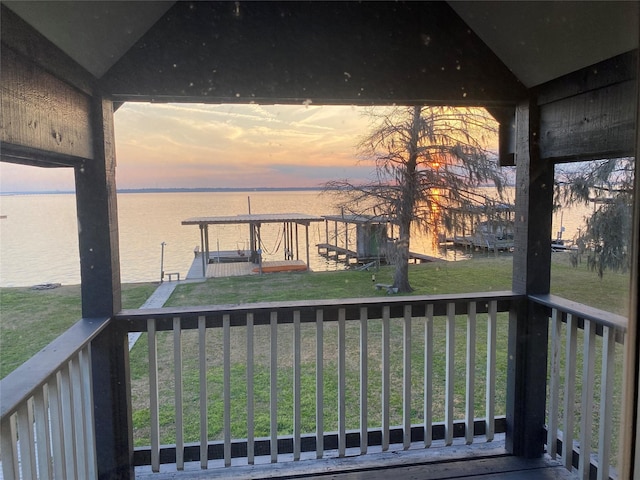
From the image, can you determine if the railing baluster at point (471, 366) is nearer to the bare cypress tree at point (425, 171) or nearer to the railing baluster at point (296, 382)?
the bare cypress tree at point (425, 171)

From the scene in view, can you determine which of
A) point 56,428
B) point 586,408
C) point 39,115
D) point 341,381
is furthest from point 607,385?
point 39,115

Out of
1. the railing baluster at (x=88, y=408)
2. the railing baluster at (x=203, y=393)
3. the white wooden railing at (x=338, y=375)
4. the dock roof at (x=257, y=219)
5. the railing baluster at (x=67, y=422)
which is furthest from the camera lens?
the dock roof at (x=257, y=219)

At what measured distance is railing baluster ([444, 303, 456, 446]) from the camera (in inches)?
79.7

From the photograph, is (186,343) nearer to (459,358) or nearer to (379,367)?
(379,367)

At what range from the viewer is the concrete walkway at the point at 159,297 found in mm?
1898

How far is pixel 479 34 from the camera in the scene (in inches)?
71.5

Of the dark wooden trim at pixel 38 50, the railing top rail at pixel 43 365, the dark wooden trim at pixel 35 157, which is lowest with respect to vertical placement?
the railing top rail at pixel 43 365

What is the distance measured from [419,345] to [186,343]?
4.17 ft

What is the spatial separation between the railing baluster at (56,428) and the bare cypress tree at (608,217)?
1415 millimetres

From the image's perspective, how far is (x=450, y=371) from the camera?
6.64 ft

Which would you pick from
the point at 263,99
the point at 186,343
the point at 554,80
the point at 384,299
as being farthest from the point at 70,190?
the point at 554,80

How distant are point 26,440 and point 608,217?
4.47ft

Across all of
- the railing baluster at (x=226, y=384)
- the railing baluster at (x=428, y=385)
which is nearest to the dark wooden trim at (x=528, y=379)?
the railing baluster at (x=428, y=385)

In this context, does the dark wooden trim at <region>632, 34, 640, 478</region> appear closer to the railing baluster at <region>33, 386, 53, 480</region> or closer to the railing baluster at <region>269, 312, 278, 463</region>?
the railing baluster at <region>33, 386, 53, 480</region>
